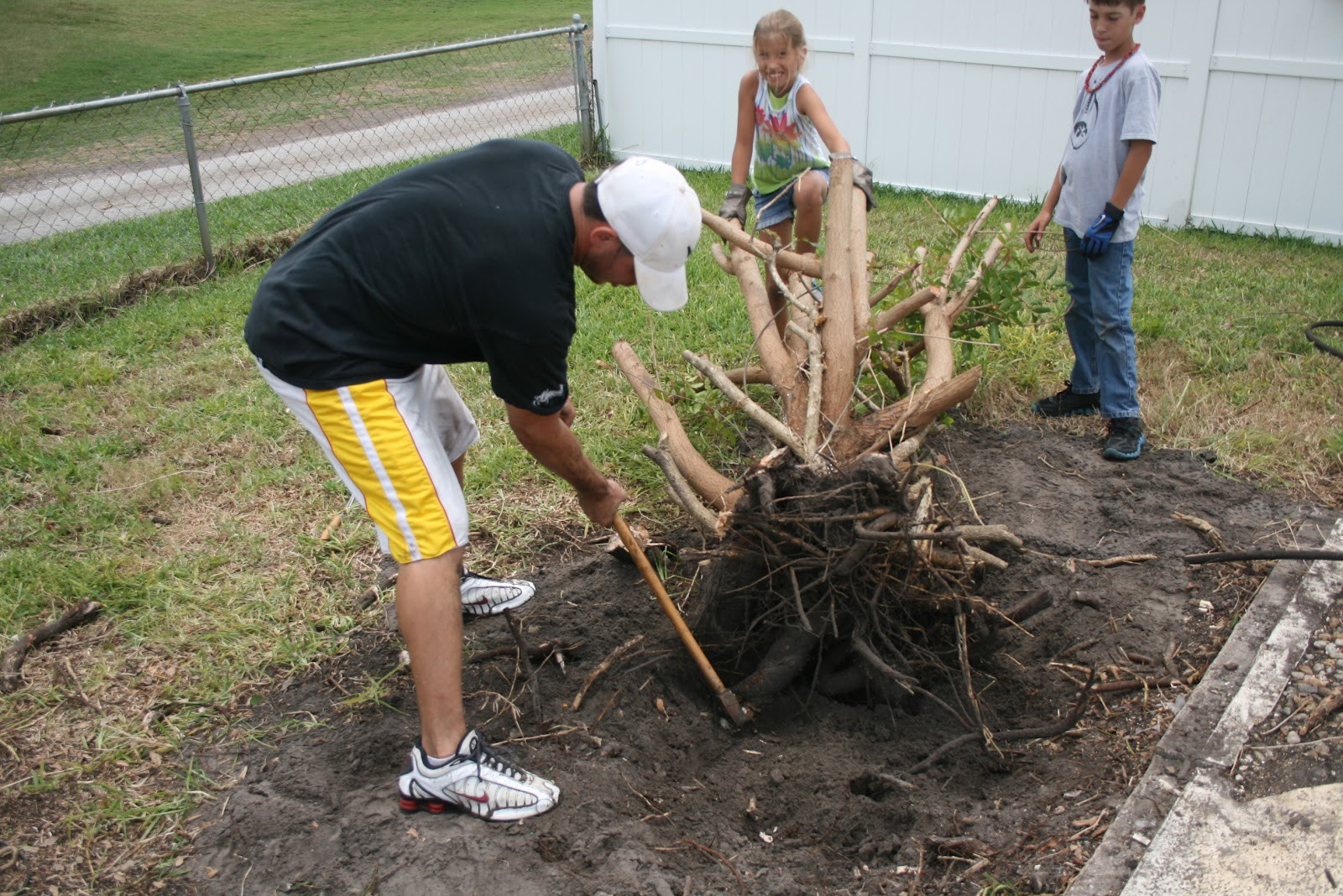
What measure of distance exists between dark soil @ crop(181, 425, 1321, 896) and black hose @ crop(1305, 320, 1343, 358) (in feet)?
5.74

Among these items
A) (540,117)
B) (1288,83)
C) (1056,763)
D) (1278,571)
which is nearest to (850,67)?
(1288,83)

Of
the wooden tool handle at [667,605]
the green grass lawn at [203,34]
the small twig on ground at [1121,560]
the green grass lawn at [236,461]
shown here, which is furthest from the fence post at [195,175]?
the green grass lawn at [203,34]

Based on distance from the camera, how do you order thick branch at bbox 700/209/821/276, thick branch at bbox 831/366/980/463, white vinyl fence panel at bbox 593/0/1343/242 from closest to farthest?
thick branch at bbox 831/366/980/463 < thick branch at bbox 700/209/821/276 < white vinyl fence panel at bbox 593/0/1343/242

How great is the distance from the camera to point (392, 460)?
2.76 meters

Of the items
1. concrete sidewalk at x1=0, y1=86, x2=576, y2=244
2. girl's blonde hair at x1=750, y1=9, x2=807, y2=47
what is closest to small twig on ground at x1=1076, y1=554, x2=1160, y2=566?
girl's blonde hair at x1=750, y1=9, x2=807, y2=47

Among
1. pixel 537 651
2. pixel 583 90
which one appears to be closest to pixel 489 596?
pixel 537 651

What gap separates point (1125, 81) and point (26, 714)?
4.55 m

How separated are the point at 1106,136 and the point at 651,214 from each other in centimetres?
272

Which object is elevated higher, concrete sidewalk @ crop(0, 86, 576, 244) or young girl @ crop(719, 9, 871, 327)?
young girl @ crop(719, 9, 871, 327)

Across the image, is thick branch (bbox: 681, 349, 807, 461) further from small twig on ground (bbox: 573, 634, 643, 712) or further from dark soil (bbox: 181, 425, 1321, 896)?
small twig on ground (bbox: 573, 634, 643, 712)

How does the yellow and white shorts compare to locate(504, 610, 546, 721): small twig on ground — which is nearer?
the yellow and white shorts

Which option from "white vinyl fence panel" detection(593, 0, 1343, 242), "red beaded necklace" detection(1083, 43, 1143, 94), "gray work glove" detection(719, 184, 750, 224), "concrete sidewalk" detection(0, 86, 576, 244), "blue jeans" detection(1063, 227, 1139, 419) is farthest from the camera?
"concrete sidewalk" detection(0, 86, 576, 244)

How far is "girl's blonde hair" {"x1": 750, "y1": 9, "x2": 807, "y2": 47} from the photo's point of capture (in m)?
4.94

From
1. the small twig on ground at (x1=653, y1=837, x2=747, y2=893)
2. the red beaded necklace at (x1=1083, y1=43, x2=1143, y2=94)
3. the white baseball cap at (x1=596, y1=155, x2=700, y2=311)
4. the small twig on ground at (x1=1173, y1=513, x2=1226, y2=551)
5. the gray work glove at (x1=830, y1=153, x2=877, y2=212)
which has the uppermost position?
the red beaded necklace at (x1=1083, y1=43, x2=1143, y2=94)
